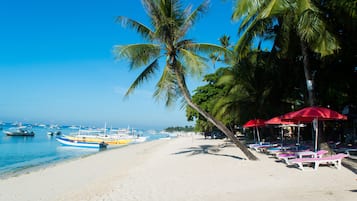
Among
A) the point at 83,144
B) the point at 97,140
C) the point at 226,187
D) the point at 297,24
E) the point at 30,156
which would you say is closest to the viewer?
the point at 226,187

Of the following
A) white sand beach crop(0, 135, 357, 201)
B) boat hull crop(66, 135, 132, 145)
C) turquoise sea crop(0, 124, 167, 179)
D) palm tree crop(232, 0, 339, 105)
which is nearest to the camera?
white sand beach crop(0, 135, 357, 201)

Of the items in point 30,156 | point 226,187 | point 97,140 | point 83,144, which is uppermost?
point 226,187

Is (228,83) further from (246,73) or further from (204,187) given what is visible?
(204,187)

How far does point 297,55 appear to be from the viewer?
15406 millimetres

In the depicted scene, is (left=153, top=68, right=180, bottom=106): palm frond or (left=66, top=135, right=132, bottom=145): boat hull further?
(left=66, top=135, right=132, bottom=145): boat hull

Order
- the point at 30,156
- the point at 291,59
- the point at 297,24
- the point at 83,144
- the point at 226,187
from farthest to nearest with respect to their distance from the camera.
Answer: the point at 83,144 < the point at 30,156 < the point at 291,59 < the point at 297,24 < the point at 226,187

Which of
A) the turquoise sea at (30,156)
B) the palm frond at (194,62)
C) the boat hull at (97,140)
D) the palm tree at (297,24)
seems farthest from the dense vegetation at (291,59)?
the boat hull at (97,140)

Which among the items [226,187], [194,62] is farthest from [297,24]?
[226,187]

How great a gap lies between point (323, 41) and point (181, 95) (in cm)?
553

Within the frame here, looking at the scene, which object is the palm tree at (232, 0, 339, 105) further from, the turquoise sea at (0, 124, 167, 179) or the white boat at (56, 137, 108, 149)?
the white boat at (56, 137, 108, 149)

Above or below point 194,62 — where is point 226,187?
below

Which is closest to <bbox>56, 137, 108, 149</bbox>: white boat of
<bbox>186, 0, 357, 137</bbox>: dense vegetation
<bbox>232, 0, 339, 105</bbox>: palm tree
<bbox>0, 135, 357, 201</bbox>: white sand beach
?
<bbox>186, 0, 357, 137</bbox>: dense vegetation

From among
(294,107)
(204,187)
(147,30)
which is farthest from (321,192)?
(294,107)

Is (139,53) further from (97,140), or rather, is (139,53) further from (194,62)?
(97,140)
